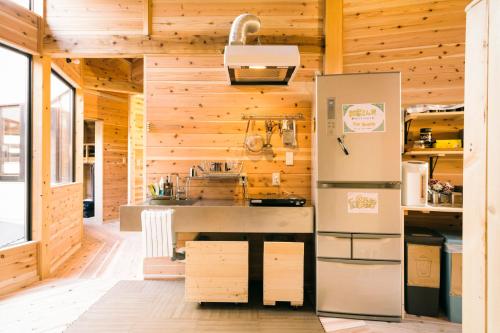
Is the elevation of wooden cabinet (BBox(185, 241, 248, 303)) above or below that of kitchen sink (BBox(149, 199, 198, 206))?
below

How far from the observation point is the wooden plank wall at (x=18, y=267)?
302 centimetres

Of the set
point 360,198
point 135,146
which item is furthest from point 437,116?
point 135,146

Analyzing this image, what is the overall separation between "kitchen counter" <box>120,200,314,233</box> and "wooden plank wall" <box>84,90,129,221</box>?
4496 mm

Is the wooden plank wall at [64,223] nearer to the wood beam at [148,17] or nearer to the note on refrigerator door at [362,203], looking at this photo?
the wood beam at [148,17]

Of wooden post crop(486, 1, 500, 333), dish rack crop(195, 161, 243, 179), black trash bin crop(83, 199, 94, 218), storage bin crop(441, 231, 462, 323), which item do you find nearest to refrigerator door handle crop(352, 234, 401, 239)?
storage bin crop(441, 231, 462, 323)

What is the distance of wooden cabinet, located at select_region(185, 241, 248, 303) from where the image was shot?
2686 mm

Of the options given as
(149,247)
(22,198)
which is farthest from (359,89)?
(22,198)

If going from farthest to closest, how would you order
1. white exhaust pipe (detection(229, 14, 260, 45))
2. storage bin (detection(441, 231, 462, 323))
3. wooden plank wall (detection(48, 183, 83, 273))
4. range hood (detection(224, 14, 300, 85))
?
wooden plank wall (detection(48, 183, 83, 273))
white exhaust pipe (detection(229, 14, 260, 45))
storage bin (detection(441, 231, 462, 323))
range hood (detection(224, 14, 300, 85))

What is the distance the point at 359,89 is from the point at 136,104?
215 inches

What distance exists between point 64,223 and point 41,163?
1153 millimetres

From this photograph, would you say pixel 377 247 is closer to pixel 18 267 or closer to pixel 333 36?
pixel 333 36

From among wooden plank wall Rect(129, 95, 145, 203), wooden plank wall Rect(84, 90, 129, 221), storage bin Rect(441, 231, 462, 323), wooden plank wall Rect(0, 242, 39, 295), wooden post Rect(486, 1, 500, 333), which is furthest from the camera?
wooden plank wall Rect(129, 95, 145, 203)

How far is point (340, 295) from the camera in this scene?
2607mm

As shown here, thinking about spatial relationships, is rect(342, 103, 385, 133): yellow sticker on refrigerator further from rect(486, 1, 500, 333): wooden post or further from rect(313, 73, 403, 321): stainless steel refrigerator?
rect(486, 1, 500, 333): wooden post
